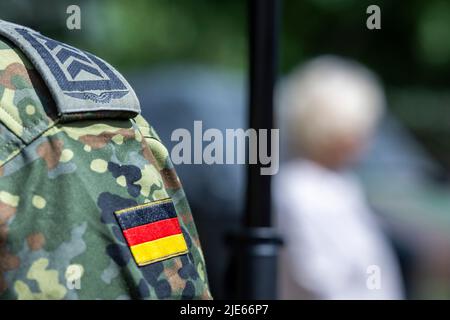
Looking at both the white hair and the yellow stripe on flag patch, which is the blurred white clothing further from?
the yellow stripe on flag patch

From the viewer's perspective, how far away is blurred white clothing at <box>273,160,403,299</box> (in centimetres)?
440

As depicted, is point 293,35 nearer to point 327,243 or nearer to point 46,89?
point 327,243

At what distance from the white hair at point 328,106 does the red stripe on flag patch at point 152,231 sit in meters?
2.92

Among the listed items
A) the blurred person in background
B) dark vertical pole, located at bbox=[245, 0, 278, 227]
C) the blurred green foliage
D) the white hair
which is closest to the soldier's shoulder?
dark vertical pole, located at bbox=[245, 0, 278, 227]

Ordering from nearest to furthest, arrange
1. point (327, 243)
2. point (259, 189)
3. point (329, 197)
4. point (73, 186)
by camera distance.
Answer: point (73, 186) < point (259, 189) < point (327, 243) < point (329, 197)

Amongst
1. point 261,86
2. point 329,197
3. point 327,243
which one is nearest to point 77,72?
point 261,86

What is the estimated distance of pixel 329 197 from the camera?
Answer: 470 cm

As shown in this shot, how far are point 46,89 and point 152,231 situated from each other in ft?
0.98

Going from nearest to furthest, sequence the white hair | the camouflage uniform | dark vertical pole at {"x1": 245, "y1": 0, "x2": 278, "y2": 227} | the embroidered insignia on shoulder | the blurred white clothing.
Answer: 1. the camouflage uniform
2. the embroidered insignia on shoulder
3. dark vertical pole at {"x1": 245, "y1": 0, "x2": 278, "y2": 227}
4. the blurred white clothing
5. the white hair

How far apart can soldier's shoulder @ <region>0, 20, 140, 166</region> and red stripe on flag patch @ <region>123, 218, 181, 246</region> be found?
20cm

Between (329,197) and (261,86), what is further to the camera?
(329,197)

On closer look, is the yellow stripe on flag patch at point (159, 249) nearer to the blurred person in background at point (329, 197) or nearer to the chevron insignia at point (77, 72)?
the chevron insignia at point (77, 72)
